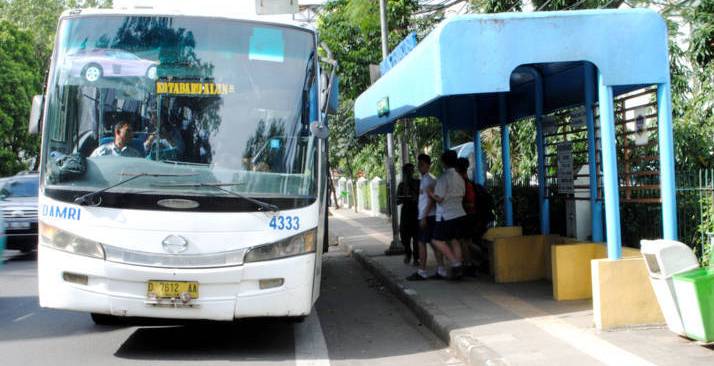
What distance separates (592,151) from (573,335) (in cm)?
290

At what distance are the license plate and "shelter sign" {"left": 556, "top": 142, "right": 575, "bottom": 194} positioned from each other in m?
5.22

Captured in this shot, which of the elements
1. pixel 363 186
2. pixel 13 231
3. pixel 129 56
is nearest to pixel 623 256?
pixel 129 56

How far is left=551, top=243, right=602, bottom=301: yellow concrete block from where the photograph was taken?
805 cm

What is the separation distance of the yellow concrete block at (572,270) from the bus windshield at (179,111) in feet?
10.2

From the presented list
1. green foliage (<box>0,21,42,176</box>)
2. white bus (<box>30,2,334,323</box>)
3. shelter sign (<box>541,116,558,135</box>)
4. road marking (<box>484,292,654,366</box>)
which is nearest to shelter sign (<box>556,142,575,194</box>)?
shelter sign (<box>541,116,558,135</box>)

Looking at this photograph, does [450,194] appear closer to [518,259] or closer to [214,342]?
[518,259]

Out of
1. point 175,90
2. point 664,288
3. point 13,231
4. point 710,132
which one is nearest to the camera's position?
point 664,288

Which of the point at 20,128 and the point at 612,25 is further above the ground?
the point at 20,128

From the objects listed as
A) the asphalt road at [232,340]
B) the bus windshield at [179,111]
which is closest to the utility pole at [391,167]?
the asphalt road at [232,340]

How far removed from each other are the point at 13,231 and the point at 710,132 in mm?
12817

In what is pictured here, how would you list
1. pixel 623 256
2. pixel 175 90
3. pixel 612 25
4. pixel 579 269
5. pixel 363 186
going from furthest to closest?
pixel 363 186, pixel 579 269, pixel 623 256, pixel 612 25, pixel 175 90

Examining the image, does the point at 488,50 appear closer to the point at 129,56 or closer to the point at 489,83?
the point at 489,83

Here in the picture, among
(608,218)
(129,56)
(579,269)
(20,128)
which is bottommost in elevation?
(579,269)

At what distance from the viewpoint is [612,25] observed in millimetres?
7102
